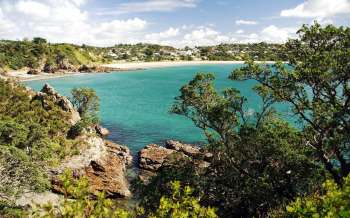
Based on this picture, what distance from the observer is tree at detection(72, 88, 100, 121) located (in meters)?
71.2

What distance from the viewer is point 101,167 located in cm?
4862

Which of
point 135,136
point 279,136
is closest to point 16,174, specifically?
point 279,136

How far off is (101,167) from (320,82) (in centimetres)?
3206

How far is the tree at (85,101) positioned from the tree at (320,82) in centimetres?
4889

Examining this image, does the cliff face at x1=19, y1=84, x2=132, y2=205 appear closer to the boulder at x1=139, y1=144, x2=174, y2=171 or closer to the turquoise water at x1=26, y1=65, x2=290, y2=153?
the boulder at x1=139, y1=144, x2=174, y2=171

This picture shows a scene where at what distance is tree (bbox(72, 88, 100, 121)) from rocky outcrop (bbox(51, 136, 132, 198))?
14774 mm

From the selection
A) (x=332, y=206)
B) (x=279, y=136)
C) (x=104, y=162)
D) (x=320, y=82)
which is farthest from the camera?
(x=104, y=162)

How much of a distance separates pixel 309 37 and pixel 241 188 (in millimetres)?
11913

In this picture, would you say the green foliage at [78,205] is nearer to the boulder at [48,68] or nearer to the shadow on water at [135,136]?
the shadow on water at [135,136]

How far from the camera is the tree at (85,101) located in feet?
234

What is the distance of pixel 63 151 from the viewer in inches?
1955

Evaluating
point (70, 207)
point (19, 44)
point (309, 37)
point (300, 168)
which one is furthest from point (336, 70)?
point (19, 44)

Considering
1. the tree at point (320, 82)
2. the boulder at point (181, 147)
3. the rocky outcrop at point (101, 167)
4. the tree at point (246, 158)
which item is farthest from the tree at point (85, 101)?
the tree at point (320, 82)

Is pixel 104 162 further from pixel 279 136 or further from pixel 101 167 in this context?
pixel 279 136
